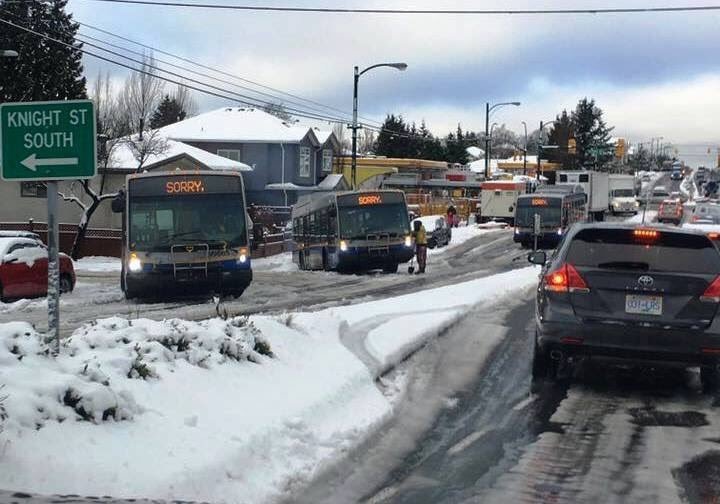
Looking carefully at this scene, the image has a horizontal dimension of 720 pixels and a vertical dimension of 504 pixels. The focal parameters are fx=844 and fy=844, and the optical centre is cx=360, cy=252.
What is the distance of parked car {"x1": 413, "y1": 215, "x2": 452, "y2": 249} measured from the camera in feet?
146

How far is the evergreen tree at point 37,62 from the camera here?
3691cm

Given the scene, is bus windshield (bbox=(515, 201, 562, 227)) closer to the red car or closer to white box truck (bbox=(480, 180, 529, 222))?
white box truck (bbox=(480, 180, 529, 222))

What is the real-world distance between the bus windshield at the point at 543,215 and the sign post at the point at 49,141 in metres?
40.5

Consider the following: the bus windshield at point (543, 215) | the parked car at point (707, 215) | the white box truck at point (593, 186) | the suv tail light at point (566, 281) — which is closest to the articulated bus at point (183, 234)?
the suv tail light at point (566, 281)

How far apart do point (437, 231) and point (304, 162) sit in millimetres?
17943

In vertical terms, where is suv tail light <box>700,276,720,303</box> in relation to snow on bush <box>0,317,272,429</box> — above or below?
above

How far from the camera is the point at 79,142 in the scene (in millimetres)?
6520

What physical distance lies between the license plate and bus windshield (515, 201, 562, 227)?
37.5 m

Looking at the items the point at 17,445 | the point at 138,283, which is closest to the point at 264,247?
the point at 138,283

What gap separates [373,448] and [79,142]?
3318mm

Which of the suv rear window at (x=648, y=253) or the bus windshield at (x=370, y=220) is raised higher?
the suv rear window at (x=648, y=253)

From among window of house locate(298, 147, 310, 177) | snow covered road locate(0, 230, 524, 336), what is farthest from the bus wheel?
window of house locate(298, 147, 310, 177)

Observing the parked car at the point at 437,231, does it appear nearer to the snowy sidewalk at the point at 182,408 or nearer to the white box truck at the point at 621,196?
the white box truck at the point at 621,196

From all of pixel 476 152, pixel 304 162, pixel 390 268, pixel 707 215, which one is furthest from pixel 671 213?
pixel 476 152
